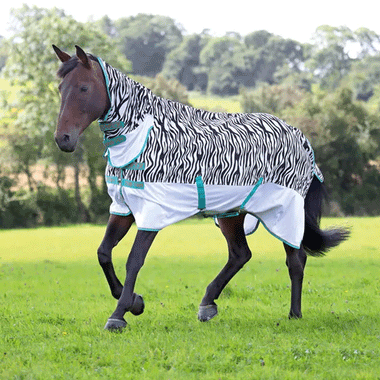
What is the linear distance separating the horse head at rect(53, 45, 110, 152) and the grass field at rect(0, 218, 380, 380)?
1.80m

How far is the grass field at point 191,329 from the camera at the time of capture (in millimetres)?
4559

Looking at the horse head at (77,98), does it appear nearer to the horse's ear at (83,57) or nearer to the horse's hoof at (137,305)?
the horse's ear at (83,57)

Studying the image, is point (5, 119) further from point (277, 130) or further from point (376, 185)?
point (277, 130)

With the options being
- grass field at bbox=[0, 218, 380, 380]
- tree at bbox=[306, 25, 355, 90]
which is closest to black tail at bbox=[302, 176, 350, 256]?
grass field at bbox=[0, 218, 380, 380]

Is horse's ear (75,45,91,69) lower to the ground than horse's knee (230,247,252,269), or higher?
higher

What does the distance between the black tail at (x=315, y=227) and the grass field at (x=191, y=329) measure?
728 millimetres

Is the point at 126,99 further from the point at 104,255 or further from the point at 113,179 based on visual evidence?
the point at 104,255

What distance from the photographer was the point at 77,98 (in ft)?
17.6

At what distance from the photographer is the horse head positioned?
5.30 m

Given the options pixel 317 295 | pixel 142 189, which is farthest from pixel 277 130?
pixel 317 295

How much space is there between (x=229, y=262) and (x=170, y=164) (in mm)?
1658

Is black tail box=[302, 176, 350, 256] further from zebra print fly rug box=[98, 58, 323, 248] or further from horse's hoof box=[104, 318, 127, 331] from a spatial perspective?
horse's hoof box=[104, 318, 127, 331]

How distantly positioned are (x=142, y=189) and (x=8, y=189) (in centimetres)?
2800

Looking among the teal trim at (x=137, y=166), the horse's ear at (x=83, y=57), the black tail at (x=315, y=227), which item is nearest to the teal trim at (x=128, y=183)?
the teal trim at (x=137, y=166)
